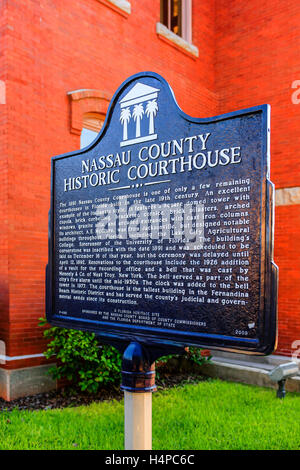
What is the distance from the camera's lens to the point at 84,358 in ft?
19.2

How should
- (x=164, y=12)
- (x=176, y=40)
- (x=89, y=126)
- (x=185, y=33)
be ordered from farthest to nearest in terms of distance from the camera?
(x=185, y=33) → (x=164, y=12) → (x=176, y=40) → (x=89, y=126)

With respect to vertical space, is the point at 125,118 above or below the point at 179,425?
above

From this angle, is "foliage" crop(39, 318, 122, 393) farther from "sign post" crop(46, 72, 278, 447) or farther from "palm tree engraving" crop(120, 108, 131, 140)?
"palm tree engraving" crop(120, 108, 131, 140)

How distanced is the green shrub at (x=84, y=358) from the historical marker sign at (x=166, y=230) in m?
2.51

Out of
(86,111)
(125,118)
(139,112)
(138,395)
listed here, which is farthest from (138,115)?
(86,111)

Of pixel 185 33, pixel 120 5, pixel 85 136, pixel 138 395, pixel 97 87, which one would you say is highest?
pixel 185 33

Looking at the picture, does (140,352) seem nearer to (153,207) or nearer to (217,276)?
(217,276)

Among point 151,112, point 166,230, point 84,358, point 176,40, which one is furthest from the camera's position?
point 176,40

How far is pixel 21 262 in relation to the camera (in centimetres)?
631

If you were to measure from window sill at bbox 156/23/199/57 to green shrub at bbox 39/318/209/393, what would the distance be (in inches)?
238

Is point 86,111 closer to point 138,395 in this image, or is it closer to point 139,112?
point 139,112

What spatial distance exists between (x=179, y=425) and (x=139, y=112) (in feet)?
11.9

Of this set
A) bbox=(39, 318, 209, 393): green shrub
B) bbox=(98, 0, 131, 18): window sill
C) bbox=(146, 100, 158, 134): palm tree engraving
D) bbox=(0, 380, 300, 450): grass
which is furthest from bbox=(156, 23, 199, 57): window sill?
bbox=(0, 380, 300, 450): grass

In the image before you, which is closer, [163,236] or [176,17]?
[163,236]
